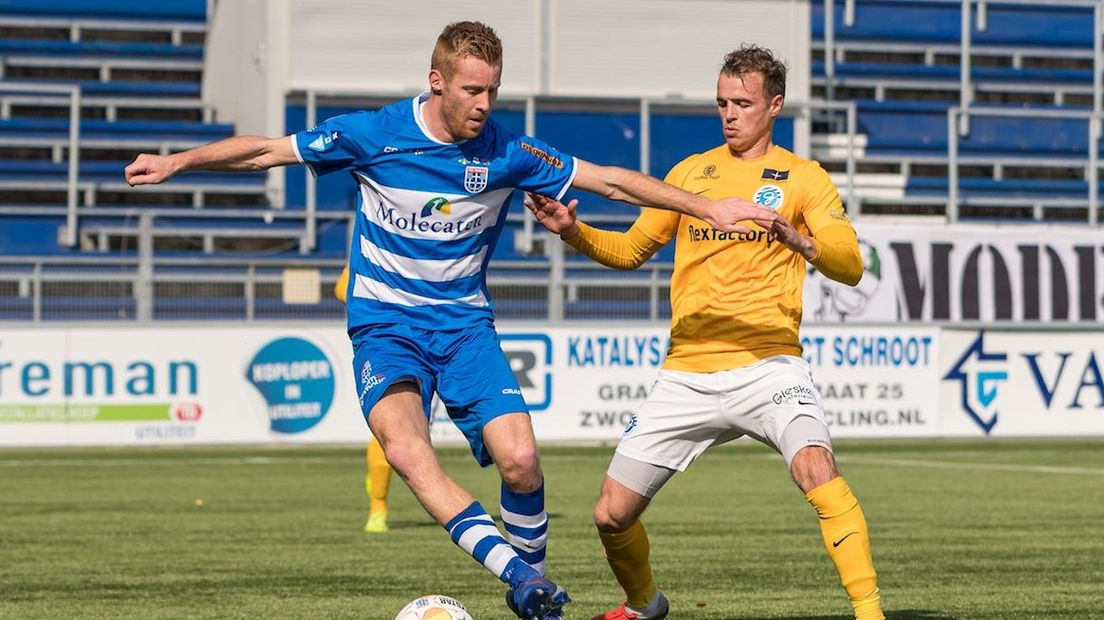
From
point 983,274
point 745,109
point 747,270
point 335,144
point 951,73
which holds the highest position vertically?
point 951,73

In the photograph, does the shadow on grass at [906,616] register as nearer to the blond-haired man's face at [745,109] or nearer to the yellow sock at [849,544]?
the yellow sock at [849,544]

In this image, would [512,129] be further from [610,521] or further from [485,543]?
[485,543]

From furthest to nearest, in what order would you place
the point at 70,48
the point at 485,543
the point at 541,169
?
the point at 70,48 → the point at 541,169 → the point at 485,543

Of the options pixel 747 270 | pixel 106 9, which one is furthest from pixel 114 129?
pixel 747 270

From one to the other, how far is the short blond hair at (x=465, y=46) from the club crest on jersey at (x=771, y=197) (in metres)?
1.20

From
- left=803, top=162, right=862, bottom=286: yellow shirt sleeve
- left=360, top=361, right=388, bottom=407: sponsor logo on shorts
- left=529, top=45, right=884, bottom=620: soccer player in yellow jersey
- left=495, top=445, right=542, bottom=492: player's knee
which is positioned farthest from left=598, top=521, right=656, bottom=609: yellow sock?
left=803, top=162, right=862, bottom=286: yellow shirt sleeve

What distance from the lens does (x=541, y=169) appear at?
6.61m

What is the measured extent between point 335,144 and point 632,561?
2.04m

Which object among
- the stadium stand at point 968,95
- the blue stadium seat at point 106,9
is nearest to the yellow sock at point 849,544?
the stadium stand at point 968,95

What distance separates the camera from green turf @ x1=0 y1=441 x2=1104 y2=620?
7.72 meters

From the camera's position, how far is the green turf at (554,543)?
7723 millimetres

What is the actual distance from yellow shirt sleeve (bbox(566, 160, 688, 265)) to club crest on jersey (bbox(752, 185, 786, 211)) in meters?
0.47

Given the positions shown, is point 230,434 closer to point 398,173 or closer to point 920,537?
point 920,537

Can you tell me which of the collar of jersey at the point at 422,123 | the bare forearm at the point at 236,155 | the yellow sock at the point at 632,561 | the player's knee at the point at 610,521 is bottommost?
the yellow sock at the point at 632,561
